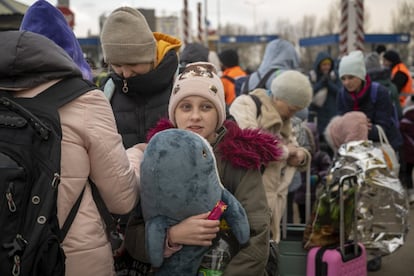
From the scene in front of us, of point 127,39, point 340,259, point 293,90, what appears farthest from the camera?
point 293,90

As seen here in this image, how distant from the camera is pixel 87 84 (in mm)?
1866

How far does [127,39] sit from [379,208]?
239cm

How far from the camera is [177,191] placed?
1.92 meters

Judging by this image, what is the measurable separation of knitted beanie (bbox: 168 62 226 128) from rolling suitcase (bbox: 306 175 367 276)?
149cm

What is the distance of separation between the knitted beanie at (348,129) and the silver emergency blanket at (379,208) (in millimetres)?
537

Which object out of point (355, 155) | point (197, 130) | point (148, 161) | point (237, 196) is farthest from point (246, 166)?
point (355, 155)

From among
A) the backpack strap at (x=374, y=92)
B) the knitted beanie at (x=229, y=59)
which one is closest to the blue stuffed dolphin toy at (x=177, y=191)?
the backpack strap at (x=374, y=92)

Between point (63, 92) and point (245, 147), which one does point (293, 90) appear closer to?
point (245, 147)

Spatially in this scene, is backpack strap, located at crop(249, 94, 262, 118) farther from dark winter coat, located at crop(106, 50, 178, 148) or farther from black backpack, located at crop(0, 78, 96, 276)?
black backpack, located at crop(0, 78, 96, 276)

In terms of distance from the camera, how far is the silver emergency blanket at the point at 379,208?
4.08m

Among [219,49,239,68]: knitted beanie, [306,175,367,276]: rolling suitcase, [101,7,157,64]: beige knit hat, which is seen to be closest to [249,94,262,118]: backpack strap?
[306,175,367,276]: rolling suitcase

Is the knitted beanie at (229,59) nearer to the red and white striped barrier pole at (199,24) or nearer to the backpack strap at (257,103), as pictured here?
the backpack strap at (257,103)

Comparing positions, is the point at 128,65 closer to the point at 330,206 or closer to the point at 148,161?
the point at 148,161

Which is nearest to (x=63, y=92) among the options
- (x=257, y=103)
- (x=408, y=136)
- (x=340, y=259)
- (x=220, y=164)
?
(x=220, y=164)
